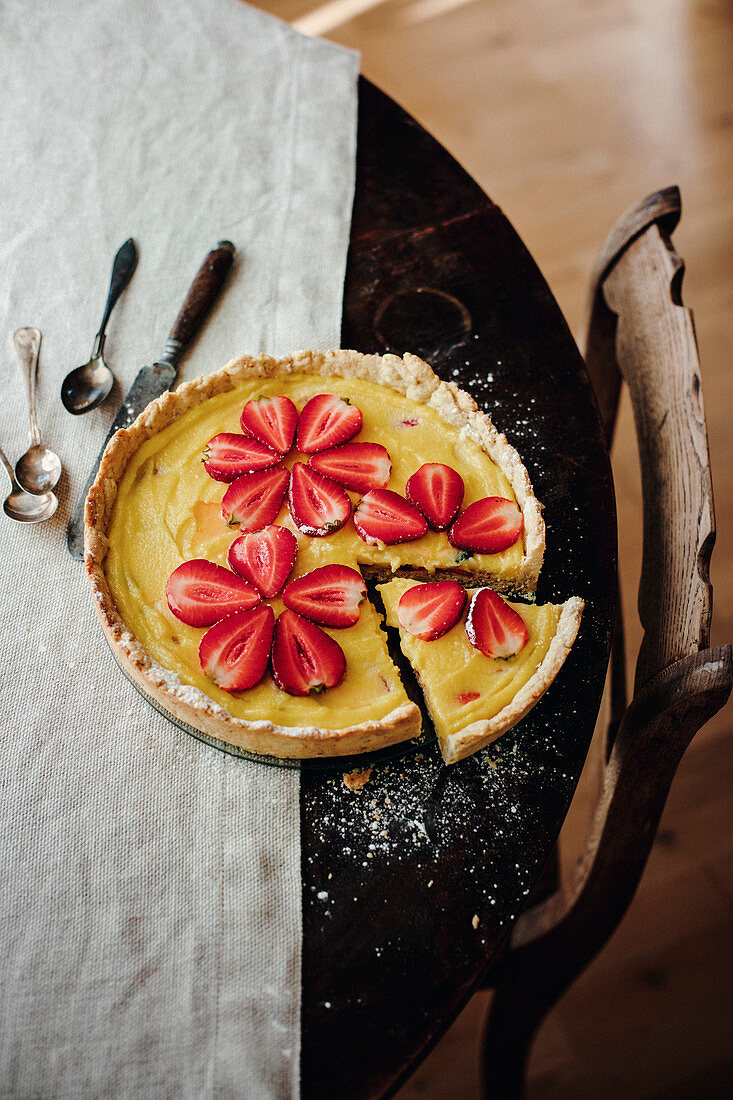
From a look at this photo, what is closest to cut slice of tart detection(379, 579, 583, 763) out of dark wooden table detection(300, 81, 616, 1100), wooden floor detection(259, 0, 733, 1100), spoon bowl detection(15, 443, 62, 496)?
dark wooden table detection(300, 81, 616, 1100)

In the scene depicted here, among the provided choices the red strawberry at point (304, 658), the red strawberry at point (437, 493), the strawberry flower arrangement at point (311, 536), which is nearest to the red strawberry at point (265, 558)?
the strawberry flower arrangement at point (311, 536)

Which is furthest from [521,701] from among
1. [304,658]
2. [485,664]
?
[304,658]

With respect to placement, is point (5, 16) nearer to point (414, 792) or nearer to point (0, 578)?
point (0, 578)

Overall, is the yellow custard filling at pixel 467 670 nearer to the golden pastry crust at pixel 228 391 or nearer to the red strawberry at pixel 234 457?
the golden pastry crust at pixel 228 391

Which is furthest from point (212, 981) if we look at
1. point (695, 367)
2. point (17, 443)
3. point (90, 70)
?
point (90, 70)

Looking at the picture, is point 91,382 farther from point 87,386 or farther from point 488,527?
point 488,527

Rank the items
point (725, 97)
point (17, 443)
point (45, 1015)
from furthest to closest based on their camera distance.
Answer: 1. point (725, 97)
2. point (17, 443)
3. point (45, 1015)

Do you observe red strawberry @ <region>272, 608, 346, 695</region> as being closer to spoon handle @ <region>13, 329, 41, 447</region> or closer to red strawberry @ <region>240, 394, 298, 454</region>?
red strawberry @ <region>240, 394, 298, 454</region>
